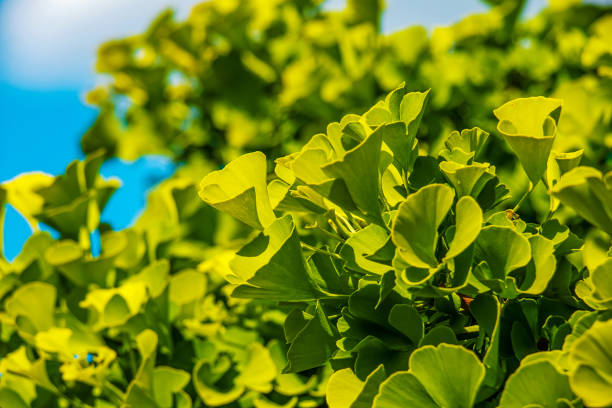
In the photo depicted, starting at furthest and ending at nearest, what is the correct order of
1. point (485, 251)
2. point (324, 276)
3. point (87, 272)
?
point (87, 272) → point (324, 276) → point (485, 251)

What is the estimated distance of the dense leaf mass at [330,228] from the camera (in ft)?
2.24

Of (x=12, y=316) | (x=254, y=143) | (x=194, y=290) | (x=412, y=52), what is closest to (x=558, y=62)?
(x=412, y=52)

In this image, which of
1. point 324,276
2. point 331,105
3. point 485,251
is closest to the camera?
point 485,251

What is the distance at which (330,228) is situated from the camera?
0.93 m

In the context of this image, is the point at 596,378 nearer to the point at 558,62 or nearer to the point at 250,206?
the point at 250,206

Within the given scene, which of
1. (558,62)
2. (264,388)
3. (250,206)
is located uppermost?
(250,206)

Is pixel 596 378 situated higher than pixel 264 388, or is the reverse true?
pixel 596 378

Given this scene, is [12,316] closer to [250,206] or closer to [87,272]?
[87,272]

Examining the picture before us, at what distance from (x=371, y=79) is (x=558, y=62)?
0.68 metres

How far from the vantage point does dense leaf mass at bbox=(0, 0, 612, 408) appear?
682 millimetres

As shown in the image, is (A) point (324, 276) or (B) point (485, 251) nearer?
(B) point (485, 251)

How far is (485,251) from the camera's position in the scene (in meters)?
0.71

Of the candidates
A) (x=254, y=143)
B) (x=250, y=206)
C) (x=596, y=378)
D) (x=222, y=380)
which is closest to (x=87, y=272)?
(x=222, y=380)

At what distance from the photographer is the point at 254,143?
6.88 ft
